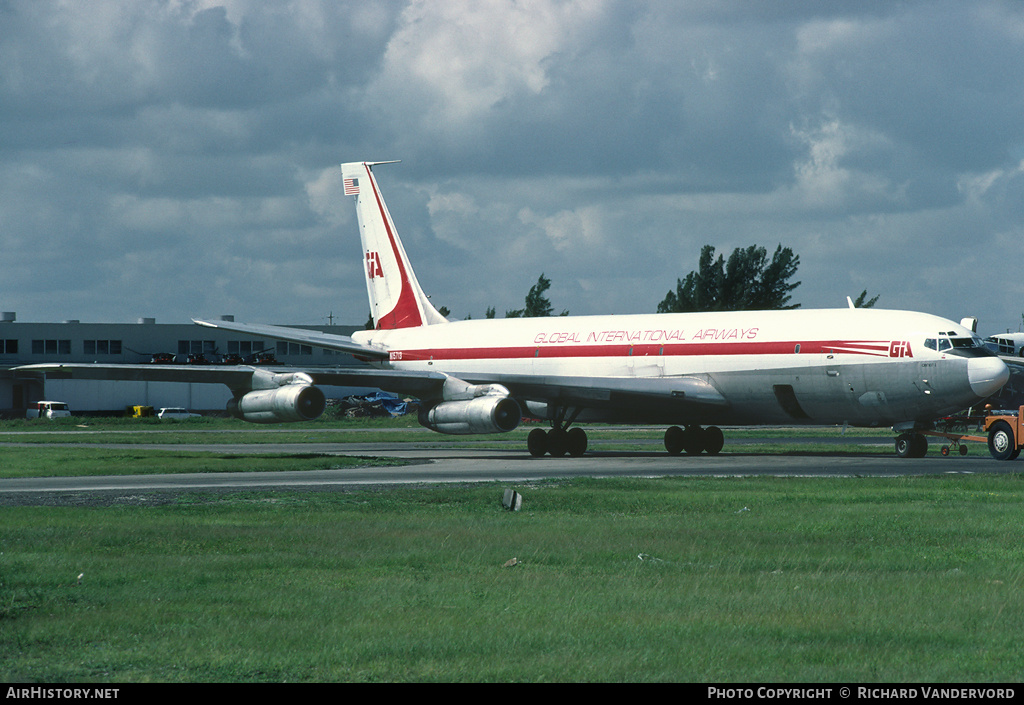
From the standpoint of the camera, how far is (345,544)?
1612 centimetres

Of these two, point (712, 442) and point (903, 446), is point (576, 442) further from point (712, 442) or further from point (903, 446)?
point (903, 446)

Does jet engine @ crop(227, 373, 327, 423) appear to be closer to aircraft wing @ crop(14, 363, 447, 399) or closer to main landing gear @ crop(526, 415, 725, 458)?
aircraft wing @ crop(14, 363, 447, 399)

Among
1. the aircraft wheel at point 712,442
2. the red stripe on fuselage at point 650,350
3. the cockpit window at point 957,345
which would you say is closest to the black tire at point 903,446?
the red stripe on fuselage at point 650,350

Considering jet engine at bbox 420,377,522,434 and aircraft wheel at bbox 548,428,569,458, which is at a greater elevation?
jet engine at bbox 420,377,522,434

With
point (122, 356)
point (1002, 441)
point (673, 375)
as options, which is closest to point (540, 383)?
point (673, 375)

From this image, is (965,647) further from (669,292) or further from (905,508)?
(669,292)

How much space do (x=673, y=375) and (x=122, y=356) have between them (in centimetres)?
8647

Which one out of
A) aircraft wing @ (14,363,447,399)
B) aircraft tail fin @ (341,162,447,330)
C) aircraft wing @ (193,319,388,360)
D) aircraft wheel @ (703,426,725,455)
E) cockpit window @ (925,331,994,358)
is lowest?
aircraft wheel @ (703,426,725,455)

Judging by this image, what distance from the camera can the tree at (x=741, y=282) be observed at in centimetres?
9931

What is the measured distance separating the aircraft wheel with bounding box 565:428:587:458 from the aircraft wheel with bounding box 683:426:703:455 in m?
3.58

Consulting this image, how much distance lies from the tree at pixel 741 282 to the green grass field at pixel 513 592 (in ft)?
260

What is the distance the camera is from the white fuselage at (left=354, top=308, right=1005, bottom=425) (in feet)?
116

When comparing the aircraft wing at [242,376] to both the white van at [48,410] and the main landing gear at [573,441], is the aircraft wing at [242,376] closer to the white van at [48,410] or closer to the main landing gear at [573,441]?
the main landing gear at [573,441]

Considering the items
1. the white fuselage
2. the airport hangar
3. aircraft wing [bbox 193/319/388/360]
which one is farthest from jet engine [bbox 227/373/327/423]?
the airport hangar
